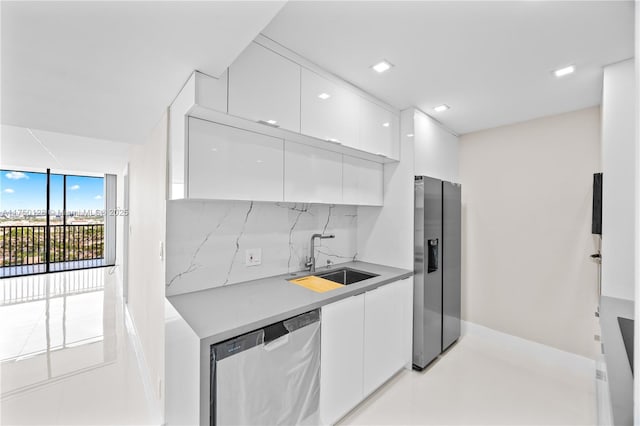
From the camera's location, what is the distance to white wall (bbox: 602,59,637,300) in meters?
1.70

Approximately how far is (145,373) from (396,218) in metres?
2.58

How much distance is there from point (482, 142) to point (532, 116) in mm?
521

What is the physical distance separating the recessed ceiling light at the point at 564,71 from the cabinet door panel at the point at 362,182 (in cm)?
143

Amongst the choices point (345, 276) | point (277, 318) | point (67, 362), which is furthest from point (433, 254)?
point (67, 362)

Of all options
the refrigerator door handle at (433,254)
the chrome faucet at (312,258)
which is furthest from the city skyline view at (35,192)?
the refrigerator door handle at (433,254)

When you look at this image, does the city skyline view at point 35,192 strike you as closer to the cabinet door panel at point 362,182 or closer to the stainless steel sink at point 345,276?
the stainless steel sink at point 345,276

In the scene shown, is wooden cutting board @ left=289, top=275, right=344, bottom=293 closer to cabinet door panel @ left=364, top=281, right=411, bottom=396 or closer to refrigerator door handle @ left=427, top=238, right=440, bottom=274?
cabinet door panel @ left=364, top=281, right=411, bottom=396

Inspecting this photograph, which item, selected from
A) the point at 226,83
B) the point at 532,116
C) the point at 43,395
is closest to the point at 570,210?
the point at 532,116

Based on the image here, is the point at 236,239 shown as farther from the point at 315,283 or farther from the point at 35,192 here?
the point at 35,192

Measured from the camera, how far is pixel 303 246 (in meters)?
2.51

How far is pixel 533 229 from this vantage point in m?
2.87

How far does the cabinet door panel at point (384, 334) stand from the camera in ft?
6.80

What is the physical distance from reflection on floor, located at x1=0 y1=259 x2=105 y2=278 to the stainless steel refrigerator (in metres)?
7.49

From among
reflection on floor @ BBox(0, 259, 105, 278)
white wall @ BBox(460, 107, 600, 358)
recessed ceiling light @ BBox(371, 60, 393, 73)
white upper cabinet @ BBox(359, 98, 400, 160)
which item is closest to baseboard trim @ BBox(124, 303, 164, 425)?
white upper cabinet @ BBox(359, 98, 400, 160)
